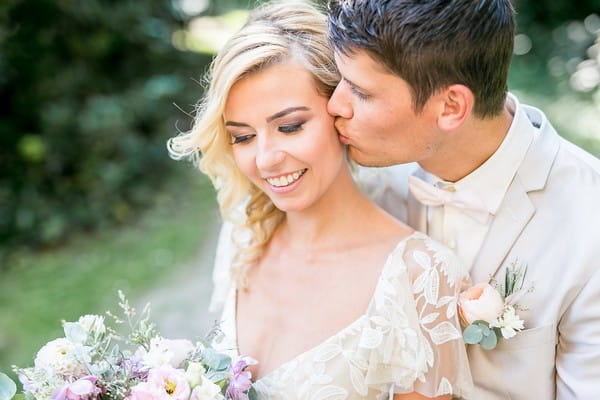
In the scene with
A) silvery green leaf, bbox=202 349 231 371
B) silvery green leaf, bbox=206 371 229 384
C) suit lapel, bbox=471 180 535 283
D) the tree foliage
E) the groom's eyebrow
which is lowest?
Result: suit lapel, bbox=471 180 535 283

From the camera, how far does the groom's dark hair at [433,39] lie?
7.40ft

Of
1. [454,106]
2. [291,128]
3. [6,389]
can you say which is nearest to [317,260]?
[291,128]

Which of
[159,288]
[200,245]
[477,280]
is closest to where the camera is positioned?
[477,280]

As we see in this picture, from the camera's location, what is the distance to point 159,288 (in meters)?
6.05

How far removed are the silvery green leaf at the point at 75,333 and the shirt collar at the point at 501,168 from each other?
1.37m

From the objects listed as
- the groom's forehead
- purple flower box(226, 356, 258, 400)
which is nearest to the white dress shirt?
the groom's forehead

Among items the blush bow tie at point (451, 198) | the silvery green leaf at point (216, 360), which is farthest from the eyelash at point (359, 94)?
the silvery green leaf at point (216, 360)

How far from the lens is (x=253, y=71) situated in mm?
2477

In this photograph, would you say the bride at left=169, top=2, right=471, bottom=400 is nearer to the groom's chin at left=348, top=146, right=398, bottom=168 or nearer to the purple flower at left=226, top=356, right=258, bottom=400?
the groom's chin at left=348, top=146, right=398, bottom=168

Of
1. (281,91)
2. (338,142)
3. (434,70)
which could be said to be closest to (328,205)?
(338,142)

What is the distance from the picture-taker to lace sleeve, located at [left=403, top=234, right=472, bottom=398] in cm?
239

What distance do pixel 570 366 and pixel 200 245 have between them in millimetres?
4782

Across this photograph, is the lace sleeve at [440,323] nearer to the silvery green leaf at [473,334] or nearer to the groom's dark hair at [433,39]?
the silvery green leaf at [473,334]

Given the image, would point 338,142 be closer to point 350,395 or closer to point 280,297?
point 280,297
